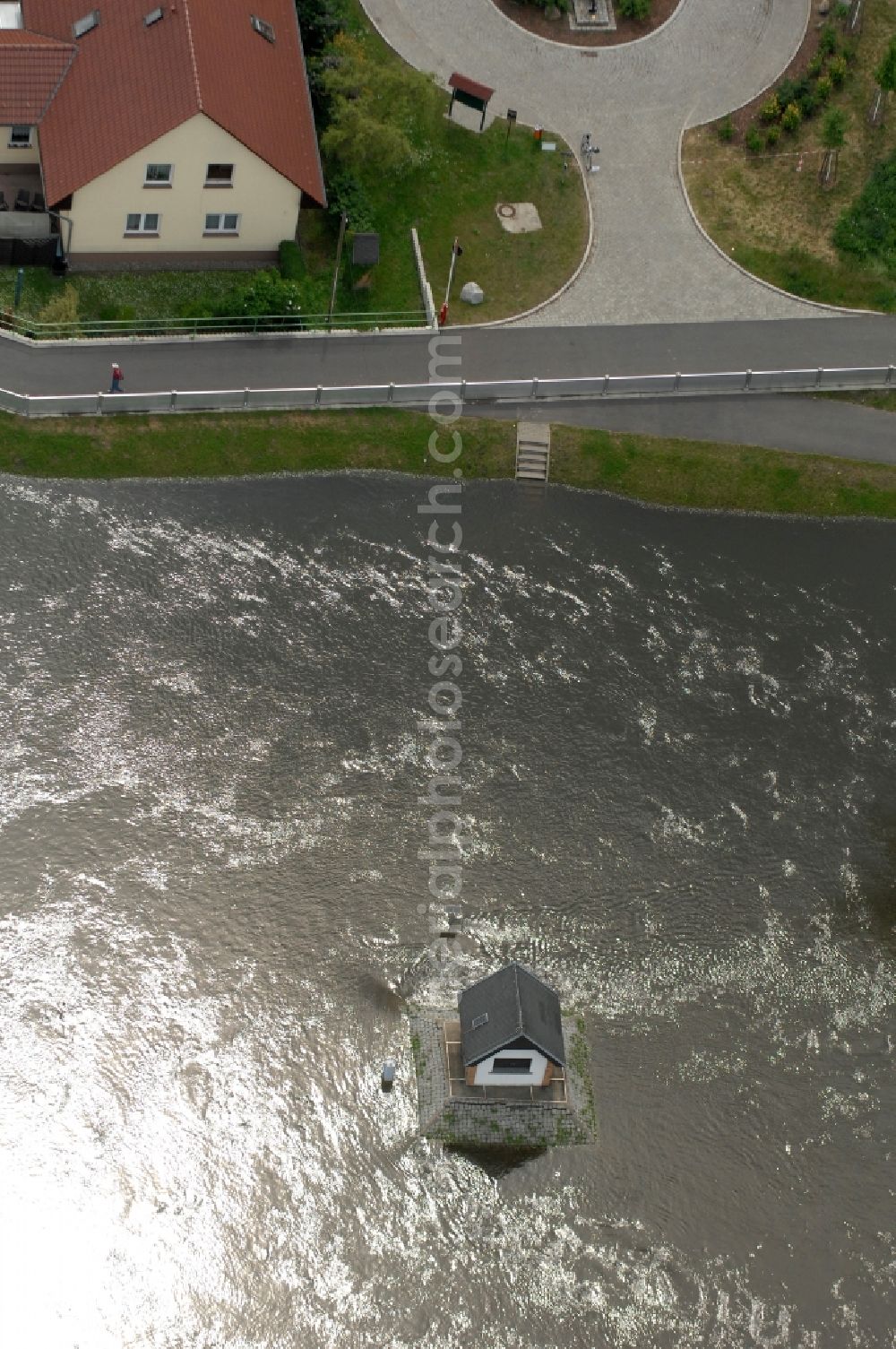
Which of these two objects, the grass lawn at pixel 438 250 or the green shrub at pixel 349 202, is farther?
the green shrub at pixel 349 202

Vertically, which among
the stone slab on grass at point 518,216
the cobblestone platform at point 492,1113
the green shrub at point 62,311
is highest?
the stone slab on grass at point 518,216

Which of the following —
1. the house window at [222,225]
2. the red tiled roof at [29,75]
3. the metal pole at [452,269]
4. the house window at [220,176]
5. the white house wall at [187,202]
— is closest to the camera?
the white house wall at [187,202]

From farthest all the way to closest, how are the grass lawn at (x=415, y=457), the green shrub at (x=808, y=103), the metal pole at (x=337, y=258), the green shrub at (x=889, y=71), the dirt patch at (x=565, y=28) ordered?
the dirt patch at (x=565, y=28) → the green shrub at (x=808, y=103) → the green shrub at (x=889, y=71) → the metal pole at (x=337, y=258) → the grass lawn at (x=415, y=457)

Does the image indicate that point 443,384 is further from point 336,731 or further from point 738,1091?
point 738,1091

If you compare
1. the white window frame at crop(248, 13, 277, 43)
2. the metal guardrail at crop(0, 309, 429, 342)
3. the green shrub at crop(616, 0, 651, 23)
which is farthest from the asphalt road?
the green shrub at crop(616, 0, 651, 23)

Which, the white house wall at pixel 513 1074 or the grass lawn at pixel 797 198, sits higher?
the grass lawn at pixel 797 198

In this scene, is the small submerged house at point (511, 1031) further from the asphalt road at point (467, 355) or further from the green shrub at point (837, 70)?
the green shrub at point (837, 70)

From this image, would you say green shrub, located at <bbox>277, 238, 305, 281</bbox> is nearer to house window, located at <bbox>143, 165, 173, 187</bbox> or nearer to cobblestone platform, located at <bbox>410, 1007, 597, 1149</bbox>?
house window, located at <bbox>143, 165, 173, 187</bbox>

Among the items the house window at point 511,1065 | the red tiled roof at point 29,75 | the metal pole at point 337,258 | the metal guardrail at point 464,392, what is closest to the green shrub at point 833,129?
the metal guardrail at point 464,392

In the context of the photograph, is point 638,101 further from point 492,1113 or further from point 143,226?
point 492,1113
